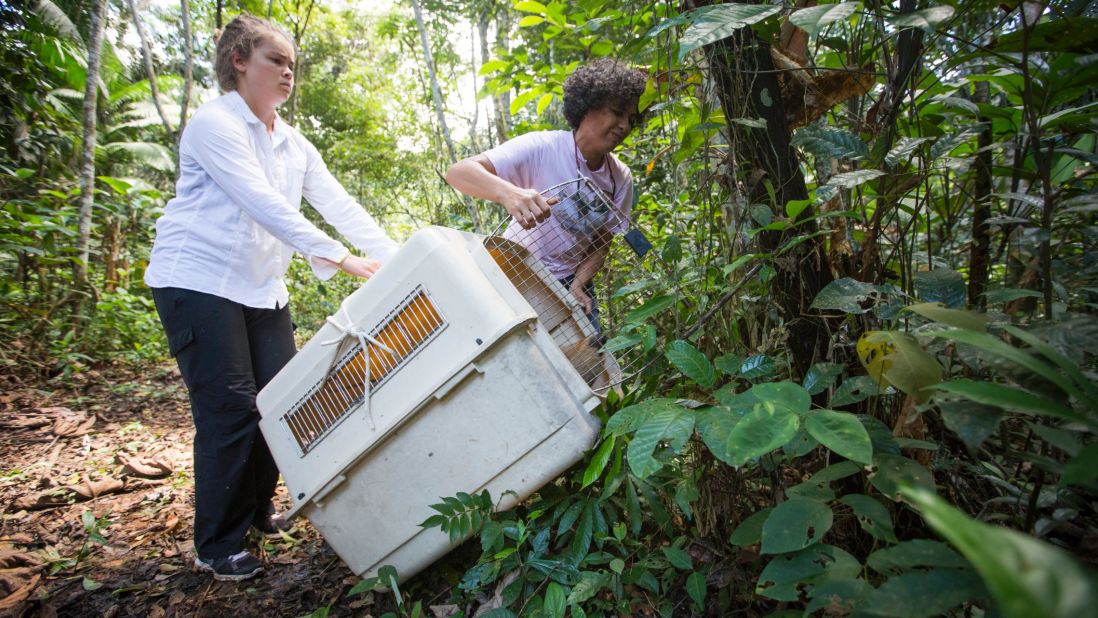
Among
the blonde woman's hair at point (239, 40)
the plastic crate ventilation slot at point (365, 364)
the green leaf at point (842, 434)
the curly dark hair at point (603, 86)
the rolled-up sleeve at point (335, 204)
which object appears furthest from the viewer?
the rolled-up sleeve at point (335, 204)

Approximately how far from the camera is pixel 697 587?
1033 mm

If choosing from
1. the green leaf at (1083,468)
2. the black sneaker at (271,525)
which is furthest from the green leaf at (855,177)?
the black sneaker at (271,525)

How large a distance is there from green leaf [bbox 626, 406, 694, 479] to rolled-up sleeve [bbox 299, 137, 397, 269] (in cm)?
124

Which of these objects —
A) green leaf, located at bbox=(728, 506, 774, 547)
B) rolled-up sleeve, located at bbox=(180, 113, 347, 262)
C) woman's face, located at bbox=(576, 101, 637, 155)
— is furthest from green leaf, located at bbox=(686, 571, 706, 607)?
woman's face, located at bbox=(576, 101, 637, 155)

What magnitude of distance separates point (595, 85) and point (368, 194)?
8.00m

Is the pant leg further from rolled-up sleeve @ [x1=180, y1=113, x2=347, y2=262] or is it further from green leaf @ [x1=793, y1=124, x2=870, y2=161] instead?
green leaf @ [x1=793, y1=124, x2=870, y2=161]

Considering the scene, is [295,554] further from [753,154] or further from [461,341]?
[753,154]

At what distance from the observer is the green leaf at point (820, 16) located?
2.42 ft

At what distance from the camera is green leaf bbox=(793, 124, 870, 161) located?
978 mm

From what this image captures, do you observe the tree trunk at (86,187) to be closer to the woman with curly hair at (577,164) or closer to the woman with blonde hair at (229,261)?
the woman with blonde hair at (229,261)

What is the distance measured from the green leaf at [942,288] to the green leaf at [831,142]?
235 mm

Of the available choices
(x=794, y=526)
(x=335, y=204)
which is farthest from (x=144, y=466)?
(x=794, y=526)

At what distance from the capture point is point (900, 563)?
608mm

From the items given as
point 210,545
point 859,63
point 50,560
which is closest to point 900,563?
point 859,63
